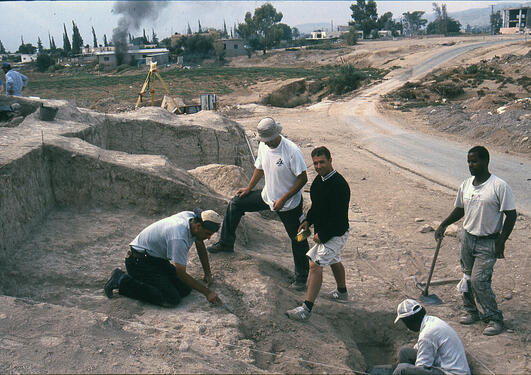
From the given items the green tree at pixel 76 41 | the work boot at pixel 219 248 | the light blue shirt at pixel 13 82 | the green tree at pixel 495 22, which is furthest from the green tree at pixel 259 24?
the work boot at pixel 219 248

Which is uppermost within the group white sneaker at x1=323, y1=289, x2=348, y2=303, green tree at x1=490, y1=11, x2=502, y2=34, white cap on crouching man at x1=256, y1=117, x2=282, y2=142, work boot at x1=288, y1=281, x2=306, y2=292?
green tree at x1=490, y1=11, x2=502, y2=34

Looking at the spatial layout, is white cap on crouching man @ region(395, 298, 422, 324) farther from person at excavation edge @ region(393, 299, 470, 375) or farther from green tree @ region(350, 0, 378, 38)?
green tree @ region(350, 0, 378, 38)

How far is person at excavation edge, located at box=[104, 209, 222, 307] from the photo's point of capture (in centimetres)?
471

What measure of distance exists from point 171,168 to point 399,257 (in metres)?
3.46

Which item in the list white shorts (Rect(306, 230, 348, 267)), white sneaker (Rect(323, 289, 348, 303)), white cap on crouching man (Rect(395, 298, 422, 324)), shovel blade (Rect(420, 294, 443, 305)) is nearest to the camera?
white cap on crouching man (Rect(395, 298, 422, 324))

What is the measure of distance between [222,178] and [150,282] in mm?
4069

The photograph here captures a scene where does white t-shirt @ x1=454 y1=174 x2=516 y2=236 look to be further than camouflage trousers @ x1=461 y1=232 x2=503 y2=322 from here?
No

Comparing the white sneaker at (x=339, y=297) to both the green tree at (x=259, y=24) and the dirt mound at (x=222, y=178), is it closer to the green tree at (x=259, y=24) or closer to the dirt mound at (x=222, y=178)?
the dirt mound at (x=222, y=178)

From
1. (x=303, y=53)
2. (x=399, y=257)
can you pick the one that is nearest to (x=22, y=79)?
(x=399, y=257)

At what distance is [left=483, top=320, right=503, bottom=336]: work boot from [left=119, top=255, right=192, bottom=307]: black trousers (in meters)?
3.09

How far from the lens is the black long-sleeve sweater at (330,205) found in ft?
17.2

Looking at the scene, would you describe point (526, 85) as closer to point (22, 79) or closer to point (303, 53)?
point (22, 79)

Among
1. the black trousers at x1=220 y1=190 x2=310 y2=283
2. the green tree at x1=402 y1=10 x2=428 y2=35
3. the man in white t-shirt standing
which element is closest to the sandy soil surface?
the black trousers at x1=220 y1=190 x2=310 y2=283

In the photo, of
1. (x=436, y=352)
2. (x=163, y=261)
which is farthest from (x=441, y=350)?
(x=163, y=261)
